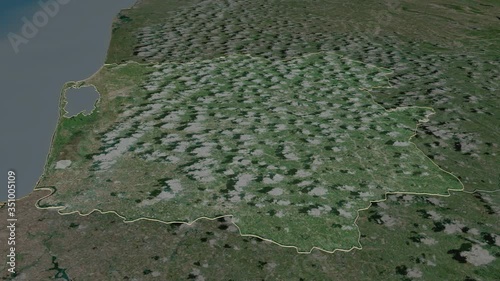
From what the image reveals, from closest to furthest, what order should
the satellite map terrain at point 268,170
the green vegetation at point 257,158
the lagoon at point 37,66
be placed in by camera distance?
the lagoon at point 37,66
the satellite map terrain at point 268,170
the green vegetation at point 257,158

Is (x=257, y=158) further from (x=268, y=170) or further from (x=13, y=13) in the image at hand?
(x=13, y=13)

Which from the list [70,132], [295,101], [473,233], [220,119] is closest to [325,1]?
[295,101]

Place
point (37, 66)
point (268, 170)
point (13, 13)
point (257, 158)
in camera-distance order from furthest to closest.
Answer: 1. point (257, 158)
2. point (268, 170)
3. point (37, 66)
4. point (13, 13)

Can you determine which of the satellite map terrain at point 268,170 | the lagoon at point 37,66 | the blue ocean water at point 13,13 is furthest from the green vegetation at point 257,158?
the blue ocean water at point 13,13

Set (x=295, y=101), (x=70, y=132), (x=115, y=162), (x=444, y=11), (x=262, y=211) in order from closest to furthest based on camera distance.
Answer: (x=262, y=211) → (x=115, y=162) → (x=70, y=132) → (x=295, y=101) → (x=444, y=11)

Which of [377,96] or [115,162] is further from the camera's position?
[377,96]

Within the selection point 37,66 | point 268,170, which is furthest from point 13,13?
point 268,170

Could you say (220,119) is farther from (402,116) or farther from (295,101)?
(402,116)

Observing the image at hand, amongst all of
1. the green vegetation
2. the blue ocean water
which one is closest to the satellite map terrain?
the green vegetation

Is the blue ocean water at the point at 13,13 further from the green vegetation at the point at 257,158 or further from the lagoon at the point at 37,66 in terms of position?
the green vegetation at the point at 257,158
